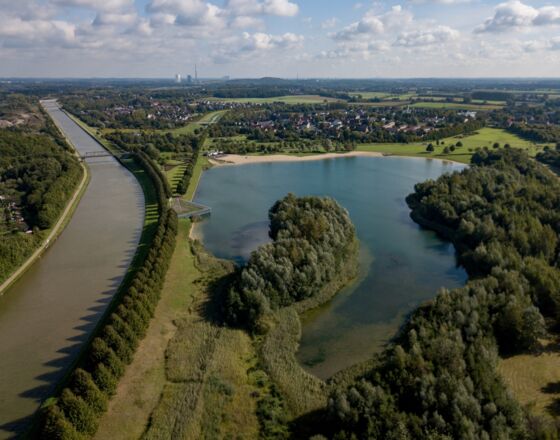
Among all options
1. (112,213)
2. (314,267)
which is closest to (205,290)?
(314,267)

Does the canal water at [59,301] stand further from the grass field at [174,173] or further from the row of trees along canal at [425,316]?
the grass field at [174,173]

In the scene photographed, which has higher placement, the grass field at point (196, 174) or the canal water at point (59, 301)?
the grass field at point (196, 174)

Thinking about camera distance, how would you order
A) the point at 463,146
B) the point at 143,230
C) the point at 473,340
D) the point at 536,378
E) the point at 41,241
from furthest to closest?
the point at 463,146 < the point at 143,230 < the point at 41,241 < the point at 473,340 < the point at 536,378

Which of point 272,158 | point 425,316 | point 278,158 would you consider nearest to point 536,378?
point 425,316

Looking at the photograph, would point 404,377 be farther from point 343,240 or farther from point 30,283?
point 30,283

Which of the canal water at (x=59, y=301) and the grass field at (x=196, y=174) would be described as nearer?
the canal water at (x=59, y=301)

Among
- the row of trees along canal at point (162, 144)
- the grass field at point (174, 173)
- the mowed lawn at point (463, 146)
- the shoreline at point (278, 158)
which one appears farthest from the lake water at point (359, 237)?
the row of trees along canal at point (162, 144)

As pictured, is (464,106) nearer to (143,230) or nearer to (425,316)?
(143,230)
